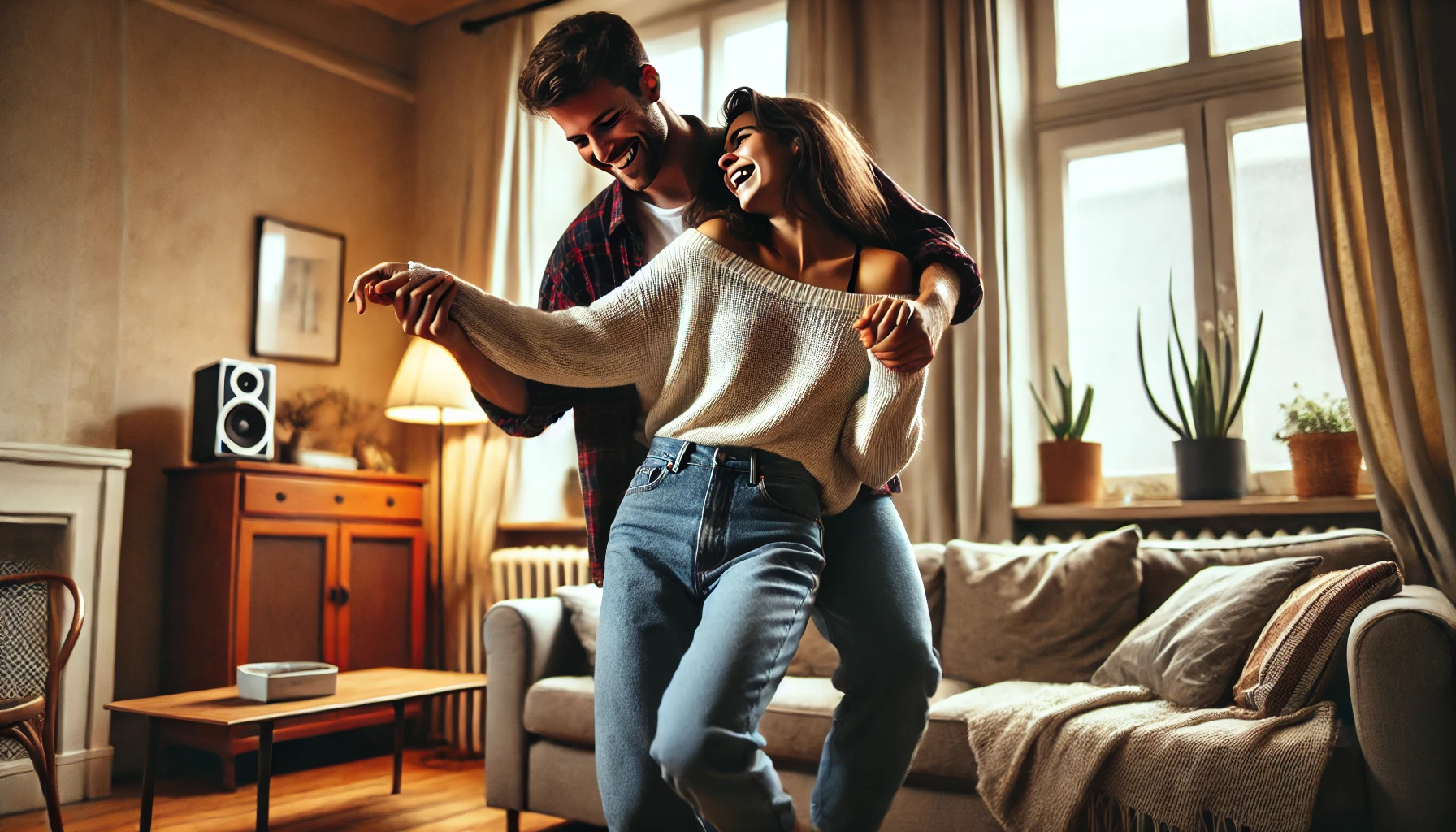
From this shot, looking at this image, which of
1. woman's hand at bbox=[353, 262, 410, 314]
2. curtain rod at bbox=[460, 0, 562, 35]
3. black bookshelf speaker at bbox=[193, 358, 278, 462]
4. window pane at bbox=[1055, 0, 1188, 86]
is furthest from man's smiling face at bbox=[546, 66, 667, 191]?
curtain rod at bbox=[460, 0, 562, 35]

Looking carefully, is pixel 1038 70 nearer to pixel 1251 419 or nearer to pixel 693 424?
pixel 1251 419

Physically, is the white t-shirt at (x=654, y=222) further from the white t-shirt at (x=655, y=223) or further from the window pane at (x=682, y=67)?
the window pane at (x=682, y=67)

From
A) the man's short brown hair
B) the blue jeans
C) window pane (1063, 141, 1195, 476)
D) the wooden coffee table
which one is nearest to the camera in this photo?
the blue jeans

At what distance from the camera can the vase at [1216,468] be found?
296 cm

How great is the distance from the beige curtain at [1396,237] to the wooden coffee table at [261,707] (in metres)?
2.57

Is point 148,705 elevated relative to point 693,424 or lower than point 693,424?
lower

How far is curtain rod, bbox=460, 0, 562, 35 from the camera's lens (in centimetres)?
453

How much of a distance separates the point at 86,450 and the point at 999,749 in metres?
2.87

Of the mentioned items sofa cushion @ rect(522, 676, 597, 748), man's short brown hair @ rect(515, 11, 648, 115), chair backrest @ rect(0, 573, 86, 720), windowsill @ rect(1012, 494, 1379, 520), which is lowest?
sofa cushion @ rect(522, 676, 597, 748)

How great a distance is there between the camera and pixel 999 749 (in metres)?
2.12

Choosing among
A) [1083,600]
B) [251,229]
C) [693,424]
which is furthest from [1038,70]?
[251,229]

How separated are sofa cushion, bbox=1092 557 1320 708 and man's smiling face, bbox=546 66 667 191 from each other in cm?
149

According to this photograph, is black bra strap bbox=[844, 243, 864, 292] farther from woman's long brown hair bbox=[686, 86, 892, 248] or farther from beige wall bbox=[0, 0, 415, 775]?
beige wall bbox=[0, 0, 415, 775]

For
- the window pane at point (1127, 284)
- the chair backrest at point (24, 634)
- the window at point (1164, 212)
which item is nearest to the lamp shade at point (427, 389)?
the chair backrest at point (24, 634)
